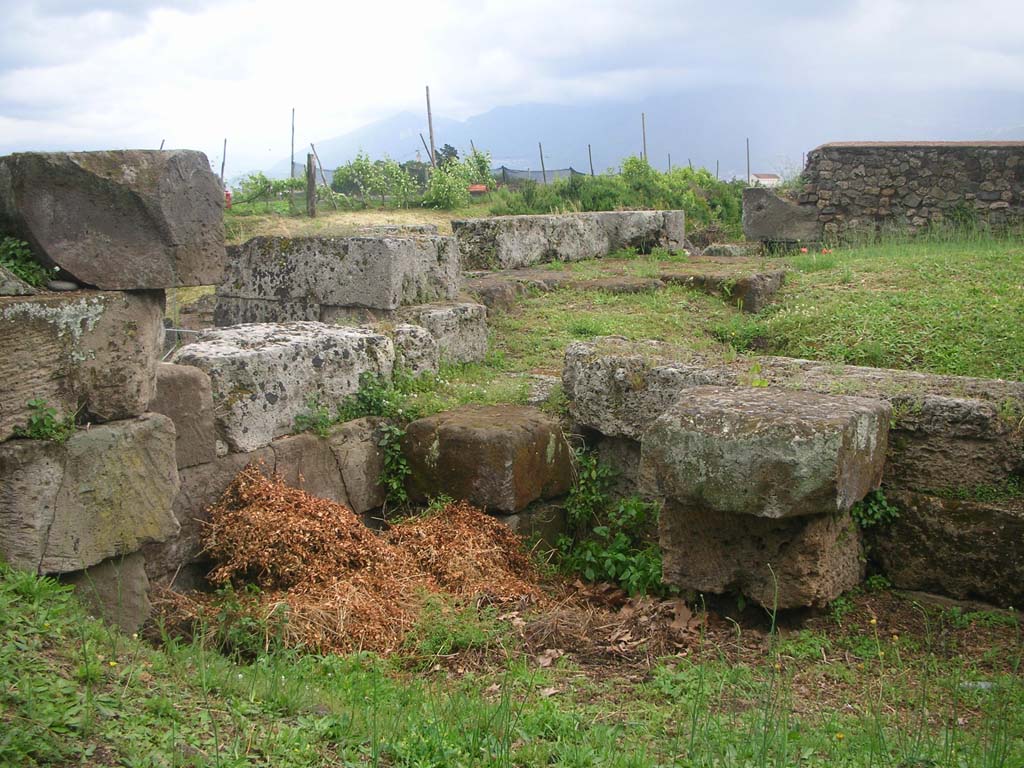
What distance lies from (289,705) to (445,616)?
4.09 ft

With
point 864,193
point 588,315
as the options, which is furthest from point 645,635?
point 864,193

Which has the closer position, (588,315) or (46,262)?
(46,262)

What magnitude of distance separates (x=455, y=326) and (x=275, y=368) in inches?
77.5

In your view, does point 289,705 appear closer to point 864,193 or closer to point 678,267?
point 678,267

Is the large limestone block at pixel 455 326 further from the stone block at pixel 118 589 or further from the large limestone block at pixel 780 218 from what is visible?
the large limestone block at pixel 780 218

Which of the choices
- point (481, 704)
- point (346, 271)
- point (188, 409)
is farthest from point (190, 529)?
point (346, 271)

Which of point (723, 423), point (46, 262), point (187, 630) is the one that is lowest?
point (187, 630)

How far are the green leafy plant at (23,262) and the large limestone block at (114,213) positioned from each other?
0.14 ft

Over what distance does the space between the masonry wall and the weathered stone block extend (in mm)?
2339

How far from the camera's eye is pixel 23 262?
397 cm

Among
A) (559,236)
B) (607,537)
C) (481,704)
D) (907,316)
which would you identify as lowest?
(607,537)

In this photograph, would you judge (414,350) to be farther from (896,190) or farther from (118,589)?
(896,190)

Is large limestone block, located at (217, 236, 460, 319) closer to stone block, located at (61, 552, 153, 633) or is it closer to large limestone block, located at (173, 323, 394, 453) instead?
large limestone block, located at (173, 323, 394, 453)

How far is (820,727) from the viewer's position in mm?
3359
